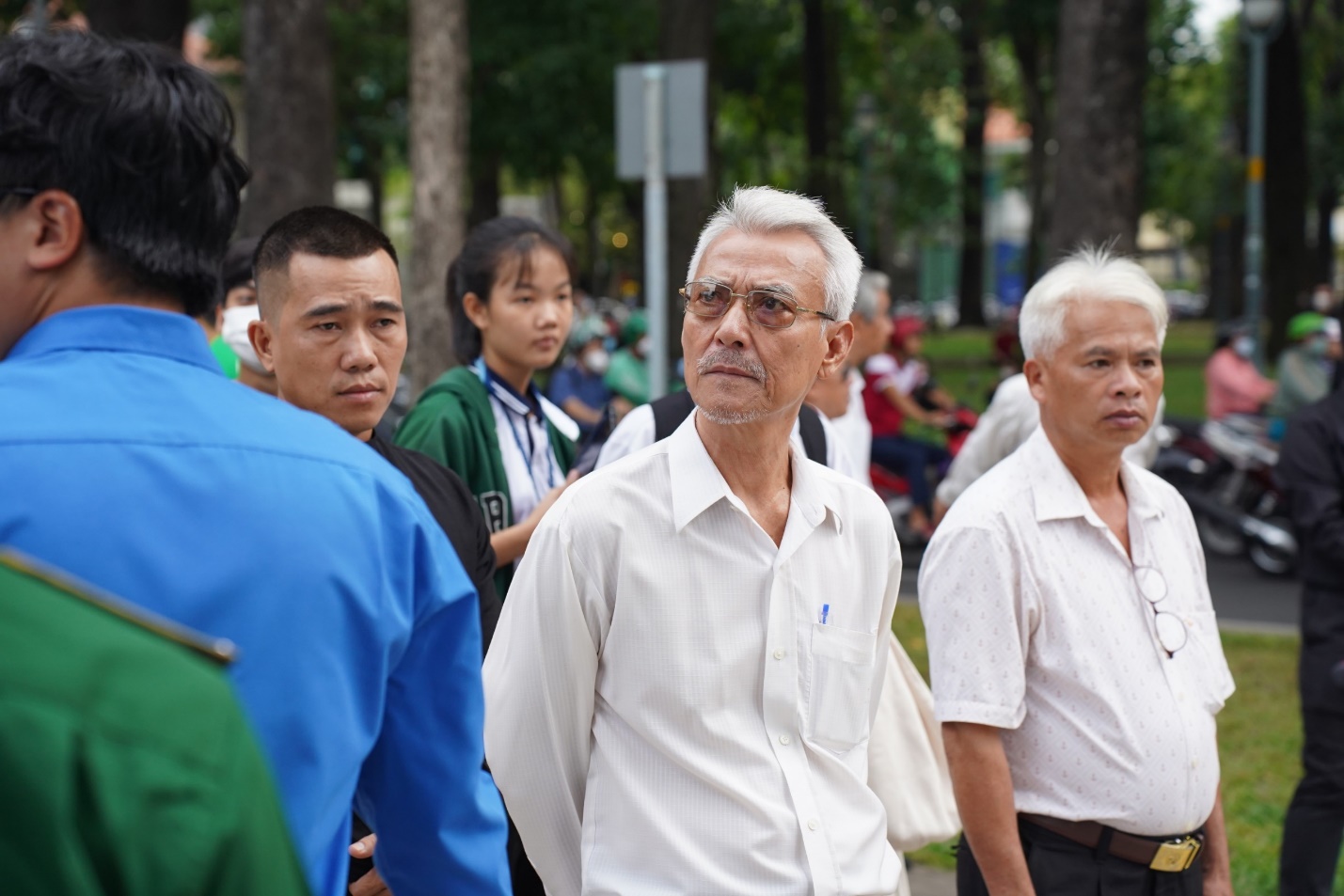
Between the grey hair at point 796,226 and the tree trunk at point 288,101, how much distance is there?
11255 millimetres

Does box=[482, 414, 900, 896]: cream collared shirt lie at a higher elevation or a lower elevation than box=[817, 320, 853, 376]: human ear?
lower

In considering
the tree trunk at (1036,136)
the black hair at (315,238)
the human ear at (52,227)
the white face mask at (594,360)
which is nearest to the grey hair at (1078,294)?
the black hair at (315,238)

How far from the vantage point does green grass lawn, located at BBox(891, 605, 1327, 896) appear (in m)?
5.73

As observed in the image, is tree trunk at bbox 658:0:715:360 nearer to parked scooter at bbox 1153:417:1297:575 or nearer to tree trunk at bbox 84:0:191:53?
tree trunk at bbox 84:0:191:53

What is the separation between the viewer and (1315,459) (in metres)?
5.11

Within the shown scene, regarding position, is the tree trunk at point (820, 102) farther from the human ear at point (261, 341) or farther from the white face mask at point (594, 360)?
the human ear at point (261, 341)

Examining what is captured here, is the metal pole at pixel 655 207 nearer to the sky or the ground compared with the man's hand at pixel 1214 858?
nearer to the sky

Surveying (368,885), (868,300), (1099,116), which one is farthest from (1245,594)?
(368,885)

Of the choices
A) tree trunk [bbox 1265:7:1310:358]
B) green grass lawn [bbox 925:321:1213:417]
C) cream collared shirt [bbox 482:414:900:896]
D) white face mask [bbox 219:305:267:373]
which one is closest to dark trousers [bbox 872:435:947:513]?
green grass lawn [bbox 925:321:1213:417]

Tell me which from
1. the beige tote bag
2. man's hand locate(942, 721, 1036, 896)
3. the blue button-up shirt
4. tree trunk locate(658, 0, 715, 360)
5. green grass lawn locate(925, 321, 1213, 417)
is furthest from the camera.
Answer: green grass lawn locate(925, 321, 1213, 417)

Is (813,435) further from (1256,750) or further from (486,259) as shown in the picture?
(1256,750)

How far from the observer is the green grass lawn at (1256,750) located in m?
5.73

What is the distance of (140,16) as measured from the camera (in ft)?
58.2

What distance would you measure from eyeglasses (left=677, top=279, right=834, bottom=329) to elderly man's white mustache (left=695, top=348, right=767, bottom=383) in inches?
3.1
